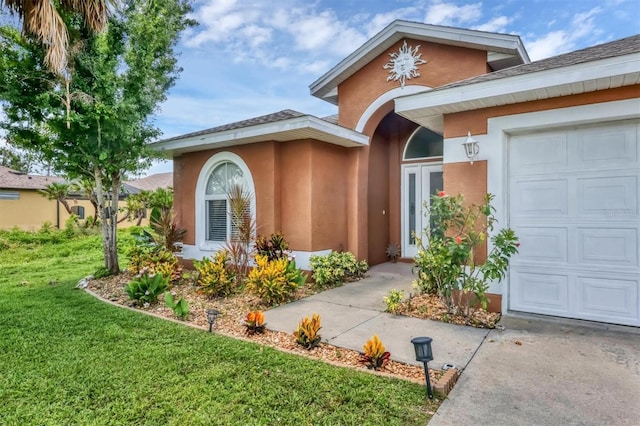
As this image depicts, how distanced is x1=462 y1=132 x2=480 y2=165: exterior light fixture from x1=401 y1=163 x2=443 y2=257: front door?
4760mm

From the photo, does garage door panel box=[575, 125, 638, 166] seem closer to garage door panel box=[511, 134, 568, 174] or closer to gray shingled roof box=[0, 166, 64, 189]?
garage door panel box=[511, 134, 568, 174]

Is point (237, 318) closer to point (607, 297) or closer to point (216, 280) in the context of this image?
point (216, 280)

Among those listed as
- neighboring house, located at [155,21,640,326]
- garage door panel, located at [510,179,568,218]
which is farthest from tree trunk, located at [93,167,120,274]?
garage door panel, located at [510,179,568,218]

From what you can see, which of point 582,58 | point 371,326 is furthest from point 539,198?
point 371,326

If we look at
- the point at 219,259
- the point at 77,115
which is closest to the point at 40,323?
the point at 219,259

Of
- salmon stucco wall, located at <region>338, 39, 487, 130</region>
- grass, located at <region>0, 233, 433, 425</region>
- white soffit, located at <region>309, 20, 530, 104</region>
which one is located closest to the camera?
grass, located at <region>0, 233, 433, 425</region>

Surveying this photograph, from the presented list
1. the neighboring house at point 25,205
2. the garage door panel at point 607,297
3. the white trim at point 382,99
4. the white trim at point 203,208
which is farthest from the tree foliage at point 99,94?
the neighboring house at point 25,205

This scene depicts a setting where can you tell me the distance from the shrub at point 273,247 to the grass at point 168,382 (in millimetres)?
3198

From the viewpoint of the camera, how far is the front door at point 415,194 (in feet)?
36.6

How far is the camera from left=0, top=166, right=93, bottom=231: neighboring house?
79.8 ft

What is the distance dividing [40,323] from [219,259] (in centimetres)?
352

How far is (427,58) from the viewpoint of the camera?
991 cm

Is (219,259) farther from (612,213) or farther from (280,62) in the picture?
(280,62)

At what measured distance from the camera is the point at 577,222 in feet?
18.6
